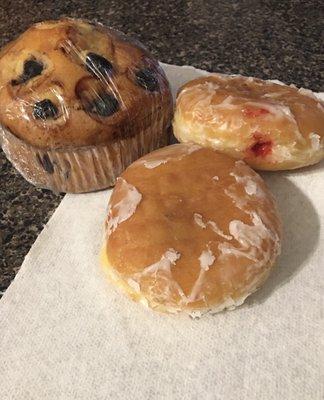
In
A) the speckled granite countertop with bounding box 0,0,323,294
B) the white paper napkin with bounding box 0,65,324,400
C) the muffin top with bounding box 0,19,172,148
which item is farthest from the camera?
the speckled granite countertop with bounding box 0,0,323,294

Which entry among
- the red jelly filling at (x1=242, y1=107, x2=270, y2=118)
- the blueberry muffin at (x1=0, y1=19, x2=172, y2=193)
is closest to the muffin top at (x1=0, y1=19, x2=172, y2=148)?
the blueberry muffin at (x1=0, y1=19, x2=172, y2=193)

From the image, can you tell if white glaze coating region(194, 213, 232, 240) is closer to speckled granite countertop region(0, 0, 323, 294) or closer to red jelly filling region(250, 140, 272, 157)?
red jelly filling region(250, 140, 272, 157)

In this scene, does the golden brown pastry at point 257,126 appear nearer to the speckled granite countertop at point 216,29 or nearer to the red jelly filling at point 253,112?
the red jelly filling at point 253,112

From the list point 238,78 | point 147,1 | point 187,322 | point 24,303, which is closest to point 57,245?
point 24,303

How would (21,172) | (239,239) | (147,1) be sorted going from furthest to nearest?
(147,1)
(21,172)
(239,239)

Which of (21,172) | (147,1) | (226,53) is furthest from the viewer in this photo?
(147,1)

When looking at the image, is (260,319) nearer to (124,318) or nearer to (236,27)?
(124,318)

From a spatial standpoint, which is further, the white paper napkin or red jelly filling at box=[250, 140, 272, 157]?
red jelly filling at box=[250, 140, 272, 157]

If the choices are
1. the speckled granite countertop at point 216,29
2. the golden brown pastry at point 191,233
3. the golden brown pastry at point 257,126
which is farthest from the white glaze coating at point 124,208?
the speckled granite countertop at point 216,29
